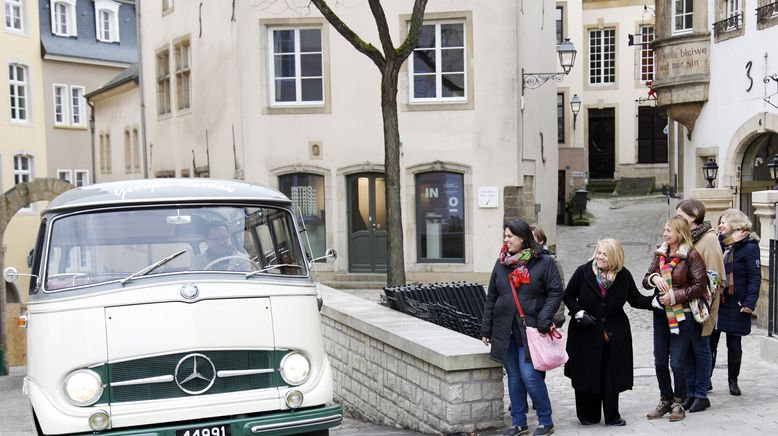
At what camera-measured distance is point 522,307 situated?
7.41 metres

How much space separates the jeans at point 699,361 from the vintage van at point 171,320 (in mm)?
3081

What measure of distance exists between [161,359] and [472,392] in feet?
8.73

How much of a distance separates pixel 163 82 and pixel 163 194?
74.5 feet

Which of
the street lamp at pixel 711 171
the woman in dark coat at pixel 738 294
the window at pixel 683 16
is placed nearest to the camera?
the woman in dark coat at pixel 738 294

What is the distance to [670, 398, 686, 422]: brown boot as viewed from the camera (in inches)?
301

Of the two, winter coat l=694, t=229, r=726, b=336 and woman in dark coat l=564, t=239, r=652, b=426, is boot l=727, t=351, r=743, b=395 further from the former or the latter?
woman in dark coat l=564, t=239, r=652, b=426

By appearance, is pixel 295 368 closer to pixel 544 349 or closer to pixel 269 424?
pixel 269 424

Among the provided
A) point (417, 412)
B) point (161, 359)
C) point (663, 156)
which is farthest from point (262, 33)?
point (663, 156)

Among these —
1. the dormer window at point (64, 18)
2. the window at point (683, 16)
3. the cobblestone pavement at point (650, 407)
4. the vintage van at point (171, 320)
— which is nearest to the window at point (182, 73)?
the cobblestone pavement at point (650, 407)

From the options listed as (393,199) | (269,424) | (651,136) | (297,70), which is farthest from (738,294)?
(651,136)

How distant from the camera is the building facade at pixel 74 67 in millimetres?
41656

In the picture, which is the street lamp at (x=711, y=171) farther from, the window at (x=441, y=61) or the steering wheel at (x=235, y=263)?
the steering wheel at (x=235, y=263)

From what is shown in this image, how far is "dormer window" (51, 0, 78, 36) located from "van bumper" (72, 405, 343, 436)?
3882 centimetres

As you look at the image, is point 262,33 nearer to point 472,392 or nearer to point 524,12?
point 524,12
